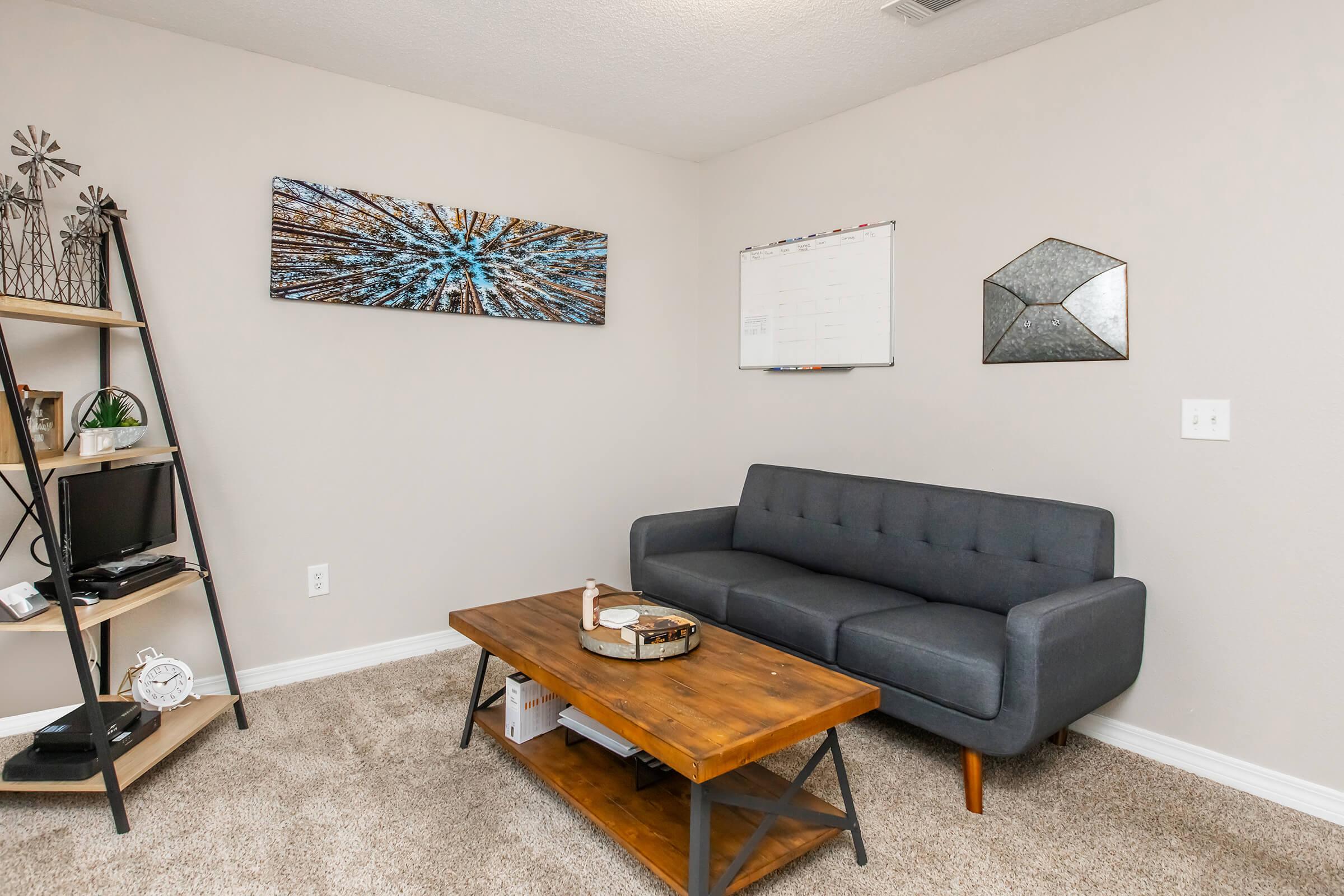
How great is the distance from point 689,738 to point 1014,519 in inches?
60.9

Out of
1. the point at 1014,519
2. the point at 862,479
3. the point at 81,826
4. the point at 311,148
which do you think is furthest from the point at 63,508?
the point at 1014,519

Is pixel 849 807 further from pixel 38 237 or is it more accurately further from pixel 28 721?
pixel 38 237

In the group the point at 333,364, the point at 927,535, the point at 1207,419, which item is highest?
the point at 333,364

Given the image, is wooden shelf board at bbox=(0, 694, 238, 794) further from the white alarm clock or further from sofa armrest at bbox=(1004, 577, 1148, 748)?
sofa armrest at bbox=(1004, 577, 1148, 748)

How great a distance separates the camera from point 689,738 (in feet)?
4.83

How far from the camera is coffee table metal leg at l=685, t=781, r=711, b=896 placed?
1485 millimetres

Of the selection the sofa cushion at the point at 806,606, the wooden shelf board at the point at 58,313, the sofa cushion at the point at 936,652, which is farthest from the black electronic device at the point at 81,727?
the sofa cushion at the point at 936,652

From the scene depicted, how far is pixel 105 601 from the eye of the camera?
6.81 feet

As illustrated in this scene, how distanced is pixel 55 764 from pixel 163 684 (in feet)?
1.34

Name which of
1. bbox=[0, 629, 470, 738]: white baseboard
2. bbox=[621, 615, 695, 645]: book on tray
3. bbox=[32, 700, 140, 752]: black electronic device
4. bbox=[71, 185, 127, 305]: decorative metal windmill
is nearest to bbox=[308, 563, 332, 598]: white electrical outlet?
bbox=[0, 629, 470, 738]: white baseboard

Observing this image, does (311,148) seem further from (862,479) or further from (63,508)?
(862,479)

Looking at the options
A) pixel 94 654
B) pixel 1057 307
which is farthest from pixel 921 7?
pixel 94 654

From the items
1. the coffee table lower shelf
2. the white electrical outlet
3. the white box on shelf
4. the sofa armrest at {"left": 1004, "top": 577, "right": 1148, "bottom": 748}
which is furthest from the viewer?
the white electrical outlet

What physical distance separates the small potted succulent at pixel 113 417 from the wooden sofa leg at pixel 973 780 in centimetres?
269
